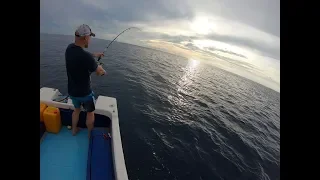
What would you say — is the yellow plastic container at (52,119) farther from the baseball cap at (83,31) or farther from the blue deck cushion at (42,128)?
the baseball cap at (83,31)

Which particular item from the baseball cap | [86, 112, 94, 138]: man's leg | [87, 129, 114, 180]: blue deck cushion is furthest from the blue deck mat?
the baseball cap

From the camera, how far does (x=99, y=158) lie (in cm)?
439

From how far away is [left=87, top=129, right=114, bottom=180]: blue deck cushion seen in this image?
4.03 m

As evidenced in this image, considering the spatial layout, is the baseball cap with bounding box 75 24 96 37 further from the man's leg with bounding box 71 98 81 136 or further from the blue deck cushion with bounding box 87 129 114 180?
the blue deck cushion with bounding box 87 129 114 180

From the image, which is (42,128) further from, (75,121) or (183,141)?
(183,141)

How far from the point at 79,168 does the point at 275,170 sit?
437 inches

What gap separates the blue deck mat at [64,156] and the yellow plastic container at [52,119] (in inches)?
6.1

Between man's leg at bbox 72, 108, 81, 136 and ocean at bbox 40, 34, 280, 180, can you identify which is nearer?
man's leg at bbox 72, 108, 81, 136

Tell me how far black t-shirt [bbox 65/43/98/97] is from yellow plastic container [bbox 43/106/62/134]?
110cm

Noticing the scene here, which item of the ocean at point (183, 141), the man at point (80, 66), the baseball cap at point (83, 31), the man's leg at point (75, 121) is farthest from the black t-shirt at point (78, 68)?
the ocean at point (183, 141)
